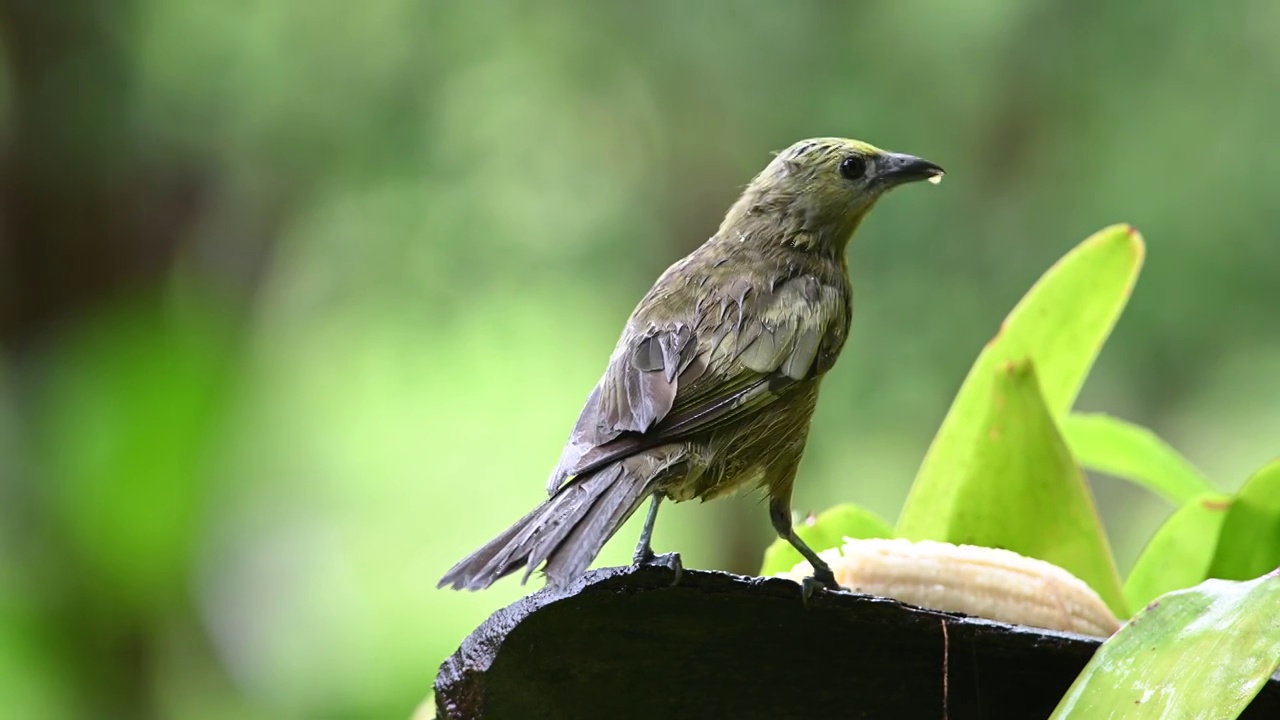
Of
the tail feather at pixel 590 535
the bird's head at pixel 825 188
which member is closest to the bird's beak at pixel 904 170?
the bird's head at pixel 825 188

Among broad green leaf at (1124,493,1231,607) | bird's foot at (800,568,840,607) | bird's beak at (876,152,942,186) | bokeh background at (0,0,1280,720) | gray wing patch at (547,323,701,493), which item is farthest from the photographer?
bokeh background at (0,0,1280,720)

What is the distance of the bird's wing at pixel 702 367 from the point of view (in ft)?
4.02

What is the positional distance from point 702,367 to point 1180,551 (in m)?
0.65

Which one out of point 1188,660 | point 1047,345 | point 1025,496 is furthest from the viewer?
point 1047,345

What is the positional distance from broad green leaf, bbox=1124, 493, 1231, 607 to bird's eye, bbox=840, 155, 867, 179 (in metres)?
0.58

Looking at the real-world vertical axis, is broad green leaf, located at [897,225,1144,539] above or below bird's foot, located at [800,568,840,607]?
above

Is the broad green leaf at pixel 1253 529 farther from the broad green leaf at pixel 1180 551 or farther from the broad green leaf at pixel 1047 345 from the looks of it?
the broad green leaf at pixel 1047 345

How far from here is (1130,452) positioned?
173cm

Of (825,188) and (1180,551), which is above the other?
(825,188)

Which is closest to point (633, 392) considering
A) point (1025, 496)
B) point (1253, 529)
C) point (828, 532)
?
point (828, 532)

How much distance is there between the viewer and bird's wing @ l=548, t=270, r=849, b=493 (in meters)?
1.22

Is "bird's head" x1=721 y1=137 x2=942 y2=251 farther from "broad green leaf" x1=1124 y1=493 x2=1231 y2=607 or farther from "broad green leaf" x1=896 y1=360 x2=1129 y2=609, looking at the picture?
"broad green leaf" x1=1124 y1=493 x2=1231 y2=607

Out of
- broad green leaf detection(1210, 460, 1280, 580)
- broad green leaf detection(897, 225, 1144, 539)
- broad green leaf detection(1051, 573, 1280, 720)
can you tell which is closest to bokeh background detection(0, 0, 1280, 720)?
broad green leaf detection(897, 225, 1144, 539)

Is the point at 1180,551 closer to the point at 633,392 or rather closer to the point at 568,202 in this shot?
the point at 633,392
